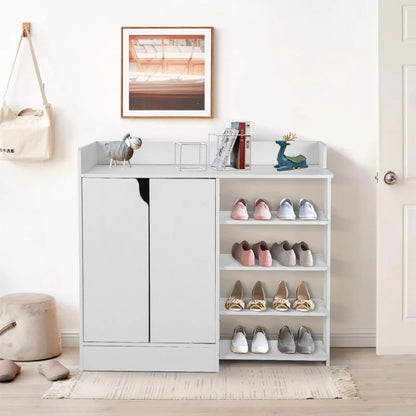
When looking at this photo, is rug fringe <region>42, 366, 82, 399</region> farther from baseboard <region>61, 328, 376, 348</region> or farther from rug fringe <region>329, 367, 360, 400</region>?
baseboard <region>61, 328, 376, 348</region>

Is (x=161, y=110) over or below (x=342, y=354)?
over

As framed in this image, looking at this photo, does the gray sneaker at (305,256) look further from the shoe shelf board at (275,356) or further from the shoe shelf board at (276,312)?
the shoe shelf board at (275,356)

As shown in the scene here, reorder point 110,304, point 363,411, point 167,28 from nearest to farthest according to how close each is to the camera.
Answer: point 363,411 → point 110,304 → point 167,28

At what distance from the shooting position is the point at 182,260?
3.92 meters

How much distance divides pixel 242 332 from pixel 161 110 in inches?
48.6

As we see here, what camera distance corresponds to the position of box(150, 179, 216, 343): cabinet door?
153 inches

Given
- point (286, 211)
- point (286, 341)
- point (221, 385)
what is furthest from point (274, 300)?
point (221, 385)

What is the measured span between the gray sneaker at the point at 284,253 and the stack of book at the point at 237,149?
443 millimetres

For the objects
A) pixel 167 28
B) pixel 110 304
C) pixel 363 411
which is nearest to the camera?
pixel 363 411

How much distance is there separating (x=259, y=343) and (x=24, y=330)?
1192mm

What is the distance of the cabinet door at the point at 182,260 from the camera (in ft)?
12.7

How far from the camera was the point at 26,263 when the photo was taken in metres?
4.39

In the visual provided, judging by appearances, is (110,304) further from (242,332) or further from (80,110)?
(80,110)

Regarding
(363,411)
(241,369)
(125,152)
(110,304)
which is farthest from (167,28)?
(363,411)
